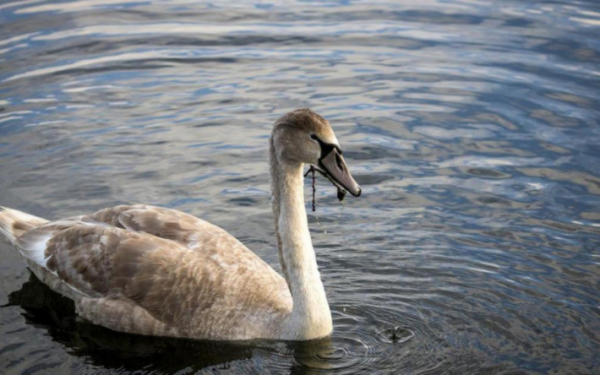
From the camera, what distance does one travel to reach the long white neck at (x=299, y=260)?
8773mm

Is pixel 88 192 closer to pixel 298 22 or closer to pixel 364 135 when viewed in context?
pixel 364 135

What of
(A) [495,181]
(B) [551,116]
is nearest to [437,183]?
(A) [495,181]

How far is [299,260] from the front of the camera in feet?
29.0

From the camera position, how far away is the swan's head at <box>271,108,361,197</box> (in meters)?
8.23

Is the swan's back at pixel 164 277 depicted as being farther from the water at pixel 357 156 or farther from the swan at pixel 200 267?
the water at pixel 357 156

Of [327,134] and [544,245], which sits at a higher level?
[327,134]

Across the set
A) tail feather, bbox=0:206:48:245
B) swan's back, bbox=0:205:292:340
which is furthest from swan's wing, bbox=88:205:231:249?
tail feather, bbox=0:206:48:245

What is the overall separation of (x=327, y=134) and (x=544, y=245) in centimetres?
360

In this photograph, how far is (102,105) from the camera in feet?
48.3

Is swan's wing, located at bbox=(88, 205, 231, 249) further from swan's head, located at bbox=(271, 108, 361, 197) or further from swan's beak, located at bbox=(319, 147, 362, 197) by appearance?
swan's beak, located at bbox=(319, 147, 362, 197)

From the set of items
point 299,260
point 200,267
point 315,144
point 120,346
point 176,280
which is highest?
point 315,144

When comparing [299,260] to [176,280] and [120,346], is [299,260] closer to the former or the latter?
[176,280]

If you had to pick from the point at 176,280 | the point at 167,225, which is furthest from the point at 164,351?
the point at 167,225

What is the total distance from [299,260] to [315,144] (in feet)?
3.93
